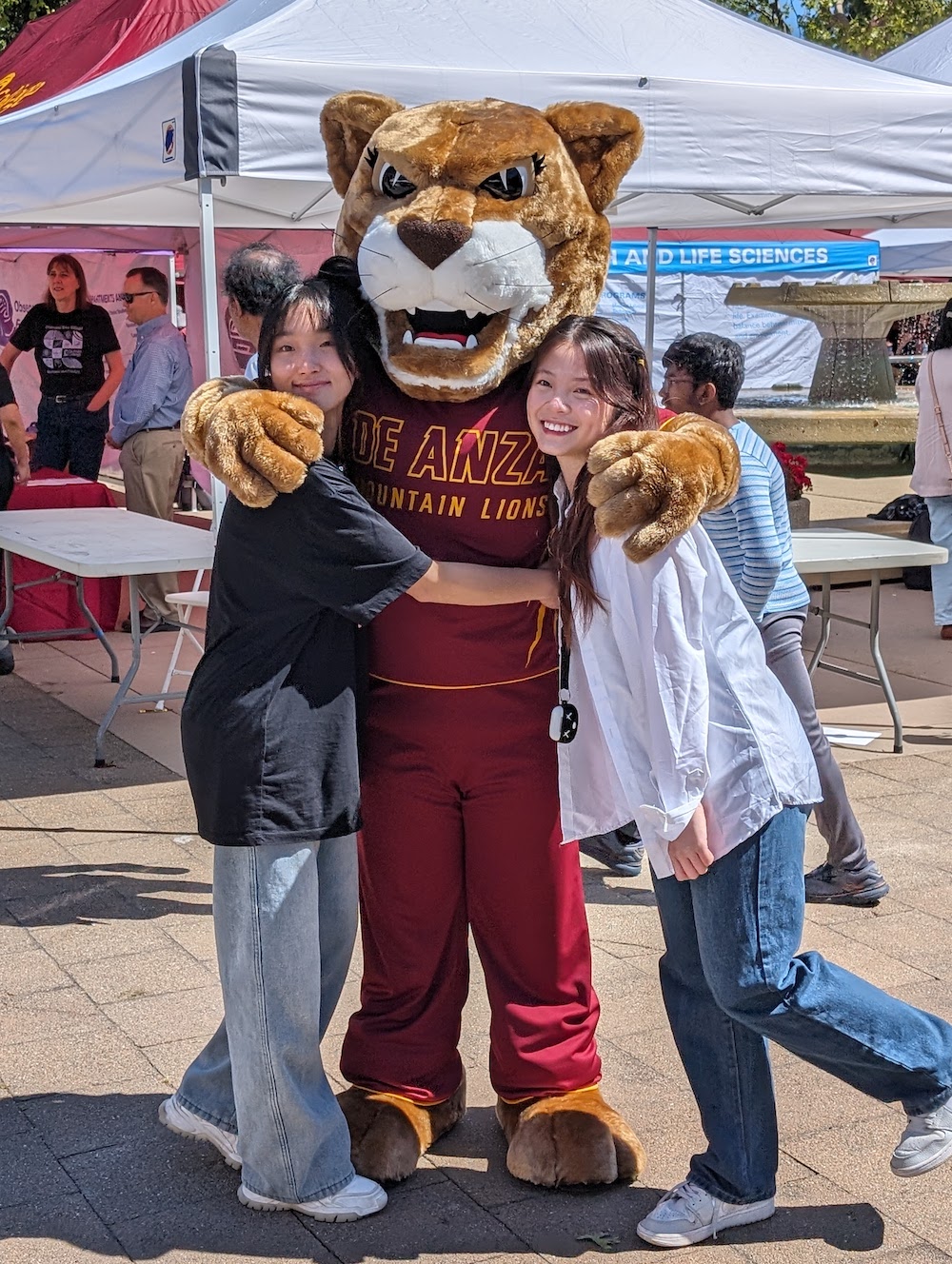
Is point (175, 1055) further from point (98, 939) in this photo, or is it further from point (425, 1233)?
point (425, 1233)

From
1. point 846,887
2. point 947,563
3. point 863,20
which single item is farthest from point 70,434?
point 863,20

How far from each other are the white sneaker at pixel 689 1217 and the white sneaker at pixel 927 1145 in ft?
0.89

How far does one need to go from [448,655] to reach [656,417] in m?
0.62

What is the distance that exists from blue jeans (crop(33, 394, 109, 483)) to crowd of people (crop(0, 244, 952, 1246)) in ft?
23.0

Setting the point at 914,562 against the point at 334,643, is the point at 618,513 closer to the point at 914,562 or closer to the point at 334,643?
the point at 334,643

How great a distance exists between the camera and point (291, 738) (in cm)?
277

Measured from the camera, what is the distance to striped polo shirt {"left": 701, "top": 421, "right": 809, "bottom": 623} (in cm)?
424

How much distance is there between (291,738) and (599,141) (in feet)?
4.82

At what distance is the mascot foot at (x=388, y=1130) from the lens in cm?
303

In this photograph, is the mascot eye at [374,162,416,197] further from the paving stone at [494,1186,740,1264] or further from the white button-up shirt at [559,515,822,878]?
the paving stone at [494,1186,740,1264]

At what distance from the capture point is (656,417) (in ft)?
9.50

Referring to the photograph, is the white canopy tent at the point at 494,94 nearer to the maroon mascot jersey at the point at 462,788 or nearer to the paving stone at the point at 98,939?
the paving stone at the point at 98,939

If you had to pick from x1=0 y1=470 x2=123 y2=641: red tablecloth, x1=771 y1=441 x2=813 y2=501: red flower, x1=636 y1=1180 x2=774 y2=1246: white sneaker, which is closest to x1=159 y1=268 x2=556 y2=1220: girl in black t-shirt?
x1=636 y1=1180 x2=774 y2=1246: white sneaker

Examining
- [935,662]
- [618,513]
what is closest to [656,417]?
[618,513]
